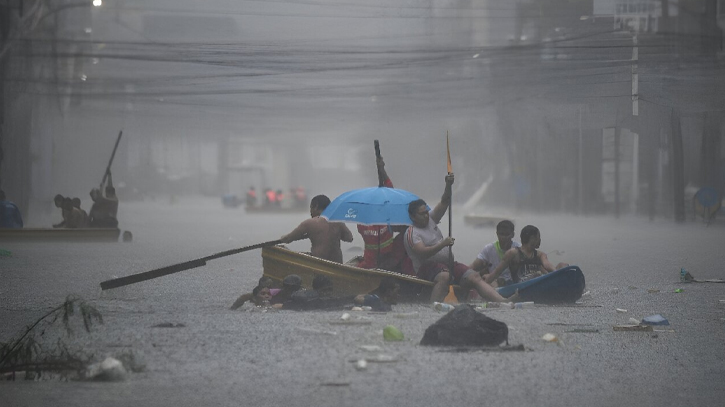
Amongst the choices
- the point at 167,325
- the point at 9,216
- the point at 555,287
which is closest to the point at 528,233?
the point at 555,287

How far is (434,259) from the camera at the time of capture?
10.6 metres

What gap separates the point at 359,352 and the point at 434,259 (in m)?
3.52

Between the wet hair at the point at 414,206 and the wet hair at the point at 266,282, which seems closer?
the wet hair at the point at 266,282

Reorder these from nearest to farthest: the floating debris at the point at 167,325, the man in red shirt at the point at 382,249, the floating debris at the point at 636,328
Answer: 1. the floating debris at the point at 636,328
2. the floating debris at the point at 167,325
3. the man in red shirt at the point at 382,249

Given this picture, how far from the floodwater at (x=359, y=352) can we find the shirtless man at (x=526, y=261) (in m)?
0.62

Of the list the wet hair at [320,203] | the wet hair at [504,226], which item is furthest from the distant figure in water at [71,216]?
the wet hair at [504,226]

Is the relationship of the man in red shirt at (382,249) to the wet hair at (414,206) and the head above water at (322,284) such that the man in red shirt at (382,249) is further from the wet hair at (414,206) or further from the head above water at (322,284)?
the head above water at (322,284)

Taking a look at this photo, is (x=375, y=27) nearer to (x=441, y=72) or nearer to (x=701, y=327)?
(x=441, y=72)

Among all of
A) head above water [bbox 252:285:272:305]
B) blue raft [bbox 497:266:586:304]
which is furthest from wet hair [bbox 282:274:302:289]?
blue raft [bbox 497:266:586:304]

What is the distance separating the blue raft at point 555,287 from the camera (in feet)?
33.3

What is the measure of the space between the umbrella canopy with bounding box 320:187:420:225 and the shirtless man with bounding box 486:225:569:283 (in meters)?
1.15

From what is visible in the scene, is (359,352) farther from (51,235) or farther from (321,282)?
(51,235)

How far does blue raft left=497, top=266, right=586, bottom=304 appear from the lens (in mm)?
10164

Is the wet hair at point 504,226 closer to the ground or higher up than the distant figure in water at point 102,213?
higher up
